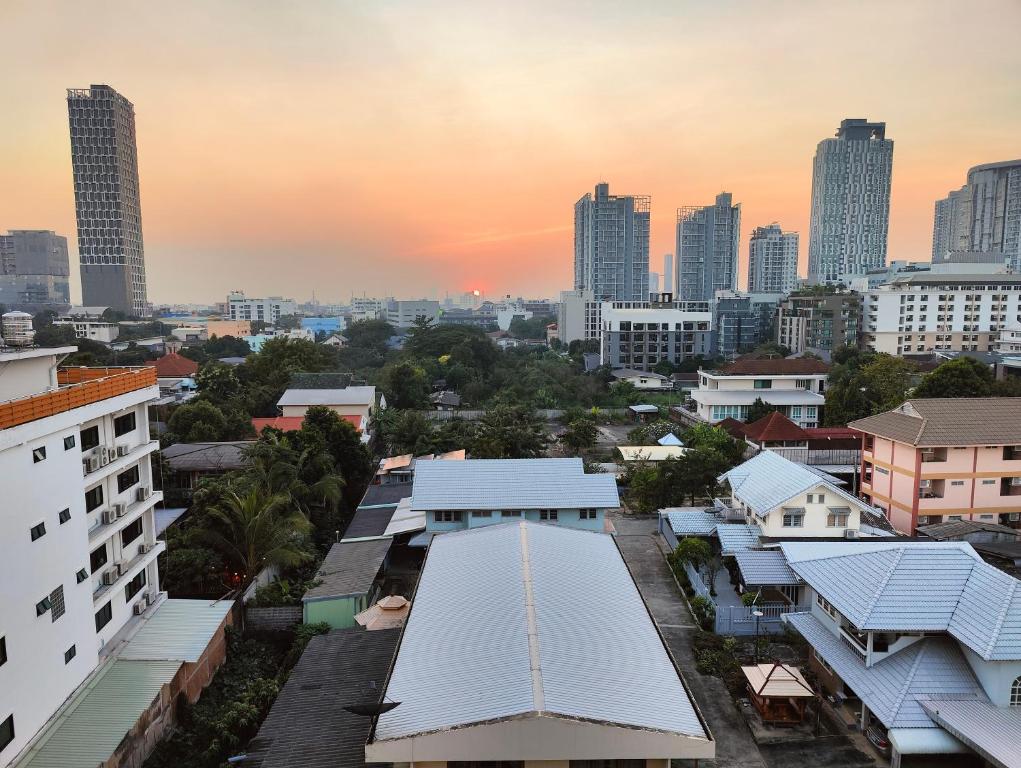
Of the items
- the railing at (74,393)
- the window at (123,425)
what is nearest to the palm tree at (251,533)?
the window at (123,425)

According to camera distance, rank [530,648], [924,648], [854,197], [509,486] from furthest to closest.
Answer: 1. [854,197]
2. [509,486]
3. [924,648]
4. [530,648]

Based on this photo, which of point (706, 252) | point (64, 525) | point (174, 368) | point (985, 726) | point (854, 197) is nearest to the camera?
point (985, 726)

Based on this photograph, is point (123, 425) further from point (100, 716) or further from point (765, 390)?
point (765, 390)

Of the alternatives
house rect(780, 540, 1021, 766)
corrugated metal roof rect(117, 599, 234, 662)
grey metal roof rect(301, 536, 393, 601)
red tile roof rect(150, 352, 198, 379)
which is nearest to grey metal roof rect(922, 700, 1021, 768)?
house rect(780, 540, 1021, 766)

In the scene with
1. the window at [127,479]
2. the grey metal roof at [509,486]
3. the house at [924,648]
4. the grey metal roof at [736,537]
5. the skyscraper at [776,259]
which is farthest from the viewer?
the skyscraper at [776,259]

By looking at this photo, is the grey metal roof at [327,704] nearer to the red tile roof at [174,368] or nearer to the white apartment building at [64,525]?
the white apartment building at [64,525]

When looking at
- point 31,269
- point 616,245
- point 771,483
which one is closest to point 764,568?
point 771,483

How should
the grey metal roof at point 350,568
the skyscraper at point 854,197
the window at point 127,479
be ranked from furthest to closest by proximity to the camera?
1. the skyscraper at point 854,197
2. the grey metal roof at point 350,568
3. the window at point 127,479

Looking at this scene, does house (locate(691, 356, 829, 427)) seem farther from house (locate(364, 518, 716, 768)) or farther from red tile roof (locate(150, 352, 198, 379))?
red tile roof (locate(150, 352, 198, 379))

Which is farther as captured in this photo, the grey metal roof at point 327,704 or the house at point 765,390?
the house at point 765,390
